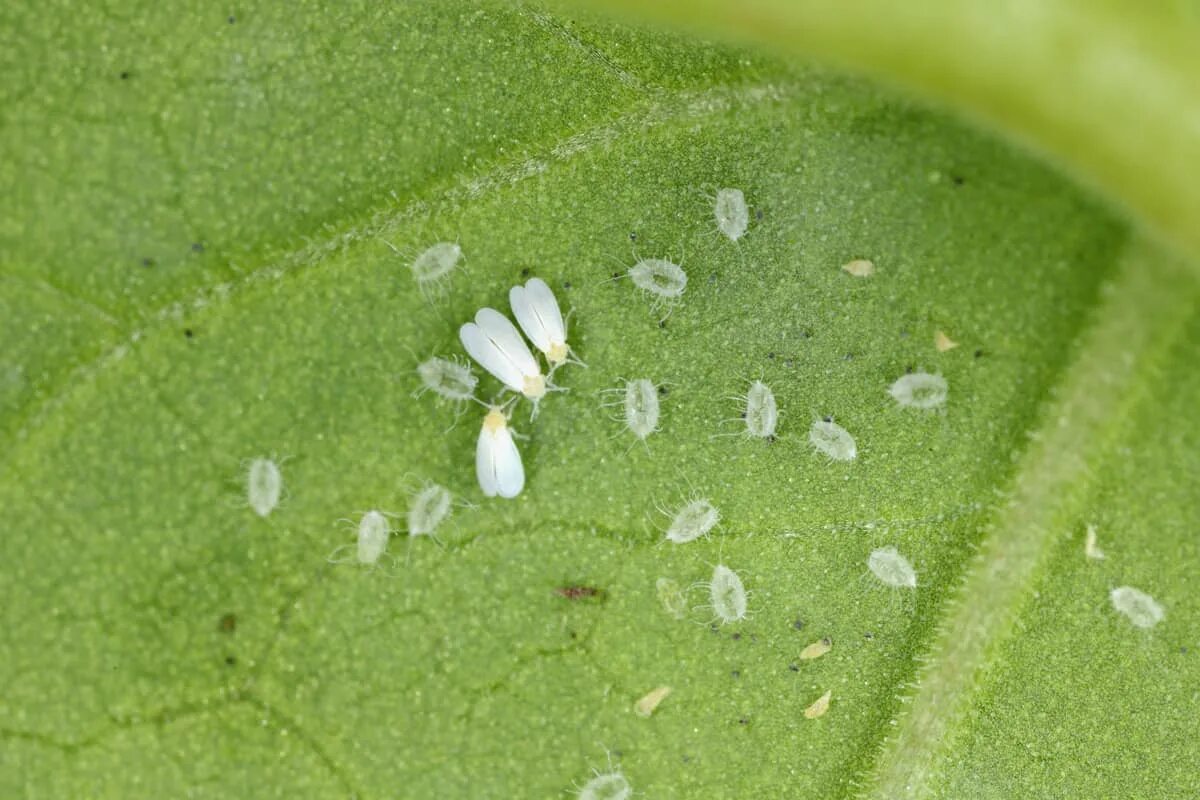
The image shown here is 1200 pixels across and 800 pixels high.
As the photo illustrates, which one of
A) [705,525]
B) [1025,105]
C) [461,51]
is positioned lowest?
[705,525]

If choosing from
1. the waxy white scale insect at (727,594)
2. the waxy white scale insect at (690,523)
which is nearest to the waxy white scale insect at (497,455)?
the waxy white scale insect at (690,523)

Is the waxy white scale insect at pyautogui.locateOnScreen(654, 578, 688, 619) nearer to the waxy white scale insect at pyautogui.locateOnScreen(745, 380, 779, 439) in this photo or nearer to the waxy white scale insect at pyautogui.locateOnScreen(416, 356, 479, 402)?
the waxy white scale insect at pyautogui.locateOnScreen(745, 380, 779, 439)

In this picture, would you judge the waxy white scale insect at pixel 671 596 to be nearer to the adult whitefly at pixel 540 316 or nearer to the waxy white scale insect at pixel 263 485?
the adult whitefly at pixel 540 316

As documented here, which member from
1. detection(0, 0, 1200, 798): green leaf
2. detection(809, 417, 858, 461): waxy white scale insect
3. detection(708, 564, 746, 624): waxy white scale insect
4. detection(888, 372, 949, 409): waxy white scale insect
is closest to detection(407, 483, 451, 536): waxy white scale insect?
detection(0, 0, 1200, 798): green leaf

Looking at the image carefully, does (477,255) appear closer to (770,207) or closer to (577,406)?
(577,406)

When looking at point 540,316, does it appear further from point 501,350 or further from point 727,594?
point 727,594

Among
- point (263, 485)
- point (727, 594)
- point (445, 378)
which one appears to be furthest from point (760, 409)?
point (263, 485)

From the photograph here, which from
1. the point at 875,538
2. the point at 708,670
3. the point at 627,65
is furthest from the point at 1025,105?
the point at 708,670
